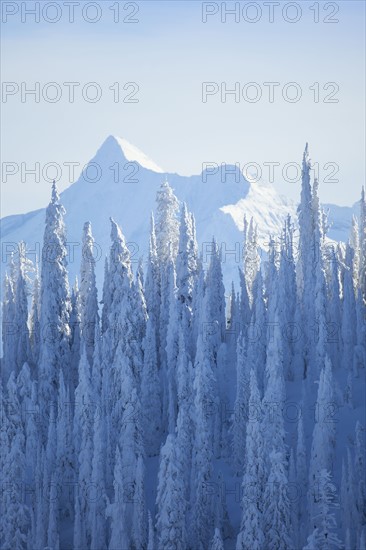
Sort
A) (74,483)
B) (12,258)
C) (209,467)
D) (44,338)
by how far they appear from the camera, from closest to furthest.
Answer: (209,467) → (74,483) → (44,338) → (12,258)

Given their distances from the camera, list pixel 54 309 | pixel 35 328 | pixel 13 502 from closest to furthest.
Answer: pixel 13 502
pixel 54 309
pixel 35 328

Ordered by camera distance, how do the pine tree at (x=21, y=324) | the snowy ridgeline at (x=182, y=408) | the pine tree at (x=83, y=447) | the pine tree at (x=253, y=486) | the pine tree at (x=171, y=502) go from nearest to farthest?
1. the pine tree at (x=253, y=486)
2. the pine tree at (x=171, y=502)
3. the snowy ridgeline at (x=182, y=408)
4. the pine tree at (x=83, y=447)
5. the pine tree at (x=21, y=324)

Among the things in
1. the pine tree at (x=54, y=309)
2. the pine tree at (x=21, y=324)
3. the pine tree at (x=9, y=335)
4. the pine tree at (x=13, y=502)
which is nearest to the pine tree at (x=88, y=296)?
the pine tree at (x=54, y=309)

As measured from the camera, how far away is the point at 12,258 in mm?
86312

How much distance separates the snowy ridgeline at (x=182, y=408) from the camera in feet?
150

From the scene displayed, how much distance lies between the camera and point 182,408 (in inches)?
→ 2066

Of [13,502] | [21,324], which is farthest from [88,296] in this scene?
[13,502]

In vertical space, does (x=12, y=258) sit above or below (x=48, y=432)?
above

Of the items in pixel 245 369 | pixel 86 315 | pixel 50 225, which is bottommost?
pixel 245 369

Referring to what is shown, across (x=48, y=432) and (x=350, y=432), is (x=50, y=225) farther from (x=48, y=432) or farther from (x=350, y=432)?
(x=350, y=432)

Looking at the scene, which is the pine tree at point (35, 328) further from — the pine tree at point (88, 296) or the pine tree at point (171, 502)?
the pine tree at point (171, 502)

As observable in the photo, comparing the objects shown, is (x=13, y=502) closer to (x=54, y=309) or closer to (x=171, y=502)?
(x=171, y=502)

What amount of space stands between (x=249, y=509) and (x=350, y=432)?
47.0 feet

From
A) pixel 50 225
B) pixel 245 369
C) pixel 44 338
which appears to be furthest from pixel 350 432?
pixel 50 225
